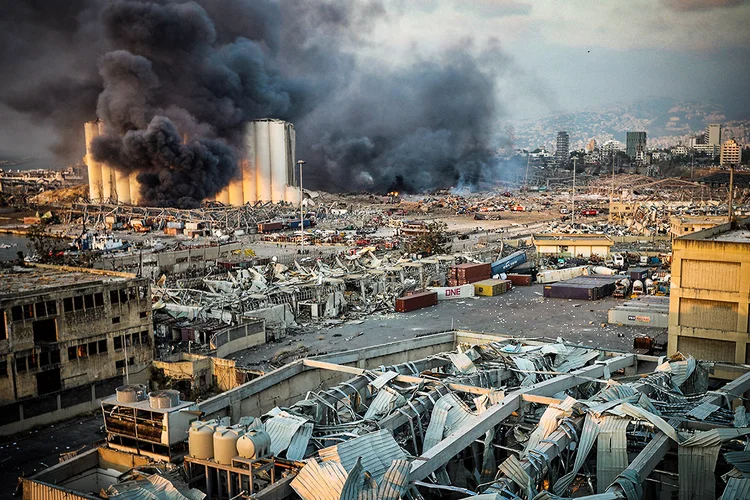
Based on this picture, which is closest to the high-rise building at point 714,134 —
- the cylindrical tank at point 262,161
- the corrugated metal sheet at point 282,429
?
the cylindrical tank at point 262,161

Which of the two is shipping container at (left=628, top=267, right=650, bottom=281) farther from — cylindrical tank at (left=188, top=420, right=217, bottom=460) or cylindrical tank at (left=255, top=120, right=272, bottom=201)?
cylindrical tank at (left=255, top=120, right=272, bottom=201)

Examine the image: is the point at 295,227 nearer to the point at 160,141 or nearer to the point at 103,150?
the point at 160,141

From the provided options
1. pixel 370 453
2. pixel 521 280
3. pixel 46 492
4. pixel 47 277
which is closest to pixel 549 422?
pixel 370 453

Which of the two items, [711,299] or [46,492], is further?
[711,299]

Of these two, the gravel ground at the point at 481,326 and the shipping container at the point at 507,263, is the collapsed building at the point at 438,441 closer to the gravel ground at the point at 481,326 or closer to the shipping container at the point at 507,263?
the gravel ground at the point at 481,326

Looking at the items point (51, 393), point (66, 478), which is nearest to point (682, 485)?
Result: point (66, 478)

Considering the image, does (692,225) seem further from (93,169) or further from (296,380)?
(93,169)
